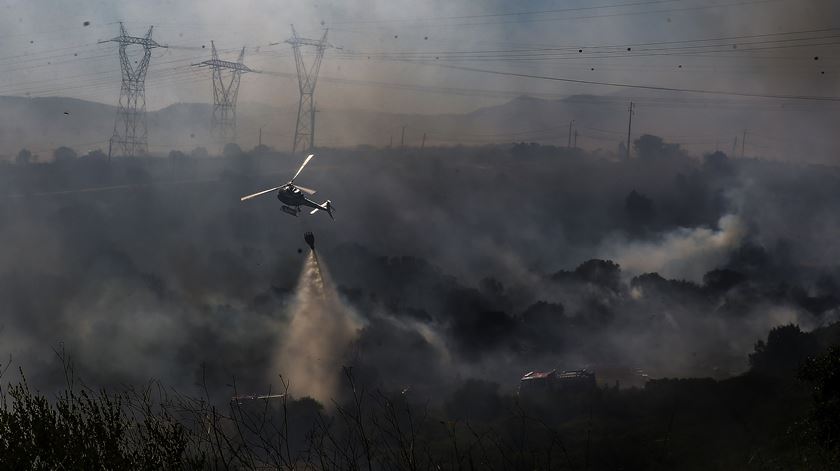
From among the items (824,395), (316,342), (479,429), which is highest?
(824,395)

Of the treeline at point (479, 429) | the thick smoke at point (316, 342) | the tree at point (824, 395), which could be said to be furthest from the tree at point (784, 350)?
the thick smoke at point (316, 342)

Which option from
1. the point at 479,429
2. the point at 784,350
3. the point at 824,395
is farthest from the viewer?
the point at 784,350

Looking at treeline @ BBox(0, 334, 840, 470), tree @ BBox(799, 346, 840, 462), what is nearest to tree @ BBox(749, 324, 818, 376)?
treeline @ BBox(0, 334, 840, 470)

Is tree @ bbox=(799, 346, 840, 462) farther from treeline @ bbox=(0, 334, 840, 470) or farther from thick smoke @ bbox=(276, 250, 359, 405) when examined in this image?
thick smoke @ bbox=(276, 250, 359, 405)

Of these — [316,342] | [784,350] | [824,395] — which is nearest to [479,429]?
[784,350]

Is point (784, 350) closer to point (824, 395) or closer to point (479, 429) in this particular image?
point (479, 429)

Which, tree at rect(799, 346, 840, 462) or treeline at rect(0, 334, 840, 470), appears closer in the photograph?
treeline at rect(0, 334, 840, 470)

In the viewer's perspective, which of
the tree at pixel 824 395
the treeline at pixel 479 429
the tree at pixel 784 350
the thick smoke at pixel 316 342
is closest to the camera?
the treeline at pixel 479 429

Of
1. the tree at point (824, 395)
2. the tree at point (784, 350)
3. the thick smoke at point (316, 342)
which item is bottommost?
the thick smoke at point (316, 342)

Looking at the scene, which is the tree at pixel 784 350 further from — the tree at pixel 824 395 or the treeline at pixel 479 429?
the tree at pixel 824 395
